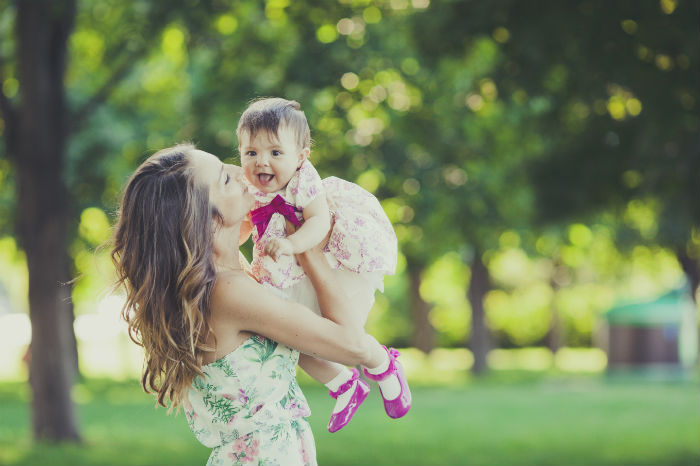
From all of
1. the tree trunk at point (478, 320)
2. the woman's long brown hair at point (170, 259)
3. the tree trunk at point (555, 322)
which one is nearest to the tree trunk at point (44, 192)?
the woman's long brown hair at point (170, 259)

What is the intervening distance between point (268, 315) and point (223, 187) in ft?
1.28

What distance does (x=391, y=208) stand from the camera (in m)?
18.6

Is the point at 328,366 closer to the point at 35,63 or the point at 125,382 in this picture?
the point at 35,63

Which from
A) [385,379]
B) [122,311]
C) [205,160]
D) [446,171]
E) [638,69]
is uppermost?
[446,171]

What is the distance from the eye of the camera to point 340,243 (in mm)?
3008

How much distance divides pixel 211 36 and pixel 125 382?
17.4 metres

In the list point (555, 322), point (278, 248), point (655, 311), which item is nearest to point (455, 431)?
point (278, 248)

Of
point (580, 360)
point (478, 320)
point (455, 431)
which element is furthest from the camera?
point (580, 360)

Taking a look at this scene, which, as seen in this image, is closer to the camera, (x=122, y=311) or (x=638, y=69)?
(x=122, y=311)

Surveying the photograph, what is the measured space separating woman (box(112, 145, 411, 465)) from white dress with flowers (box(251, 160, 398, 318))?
160 mm

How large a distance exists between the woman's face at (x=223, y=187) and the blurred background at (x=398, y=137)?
0.51m

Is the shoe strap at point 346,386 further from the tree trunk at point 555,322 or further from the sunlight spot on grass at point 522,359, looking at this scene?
the tree trunk at point 555,322

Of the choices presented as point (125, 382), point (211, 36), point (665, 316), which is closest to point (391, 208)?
point (211, 36)

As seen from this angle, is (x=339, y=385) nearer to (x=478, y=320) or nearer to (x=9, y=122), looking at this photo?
(x=9, y=122)
